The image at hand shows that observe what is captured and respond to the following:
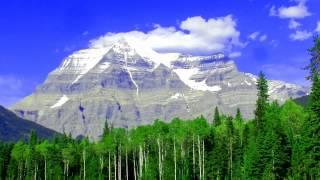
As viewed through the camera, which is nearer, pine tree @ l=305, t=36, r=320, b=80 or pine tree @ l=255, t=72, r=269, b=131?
pine tree @ l=305, t=36, r=320, b=80

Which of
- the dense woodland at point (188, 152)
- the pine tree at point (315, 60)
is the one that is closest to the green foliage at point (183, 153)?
the dense woodland at point (188, 152)

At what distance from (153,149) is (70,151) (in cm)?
2294

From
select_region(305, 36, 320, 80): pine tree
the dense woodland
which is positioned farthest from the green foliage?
select_region(305, 36, 320, 80): pine tree

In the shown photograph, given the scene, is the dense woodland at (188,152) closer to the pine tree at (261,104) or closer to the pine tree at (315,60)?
the pine tree at (261,104)

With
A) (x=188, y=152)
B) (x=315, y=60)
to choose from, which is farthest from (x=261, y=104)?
(x=315, y=60)

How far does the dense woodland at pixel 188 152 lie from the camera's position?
9475 centimetres

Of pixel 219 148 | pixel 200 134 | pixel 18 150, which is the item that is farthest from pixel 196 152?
pixel 18 150

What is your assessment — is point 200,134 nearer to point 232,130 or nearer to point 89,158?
point 232,130

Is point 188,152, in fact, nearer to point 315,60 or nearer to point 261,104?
point 261,104

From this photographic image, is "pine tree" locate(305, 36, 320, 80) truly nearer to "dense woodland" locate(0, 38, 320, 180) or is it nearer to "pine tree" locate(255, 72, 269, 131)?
"dense woodland" locate(0, 38, 320, 180)

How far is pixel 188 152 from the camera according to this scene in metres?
133

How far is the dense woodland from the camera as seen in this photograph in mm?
94750

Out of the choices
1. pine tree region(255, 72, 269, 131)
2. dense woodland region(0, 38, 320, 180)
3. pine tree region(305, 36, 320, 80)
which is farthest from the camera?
pine tree region(255, 72, 269, 131)

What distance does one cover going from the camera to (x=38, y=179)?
509 feet
